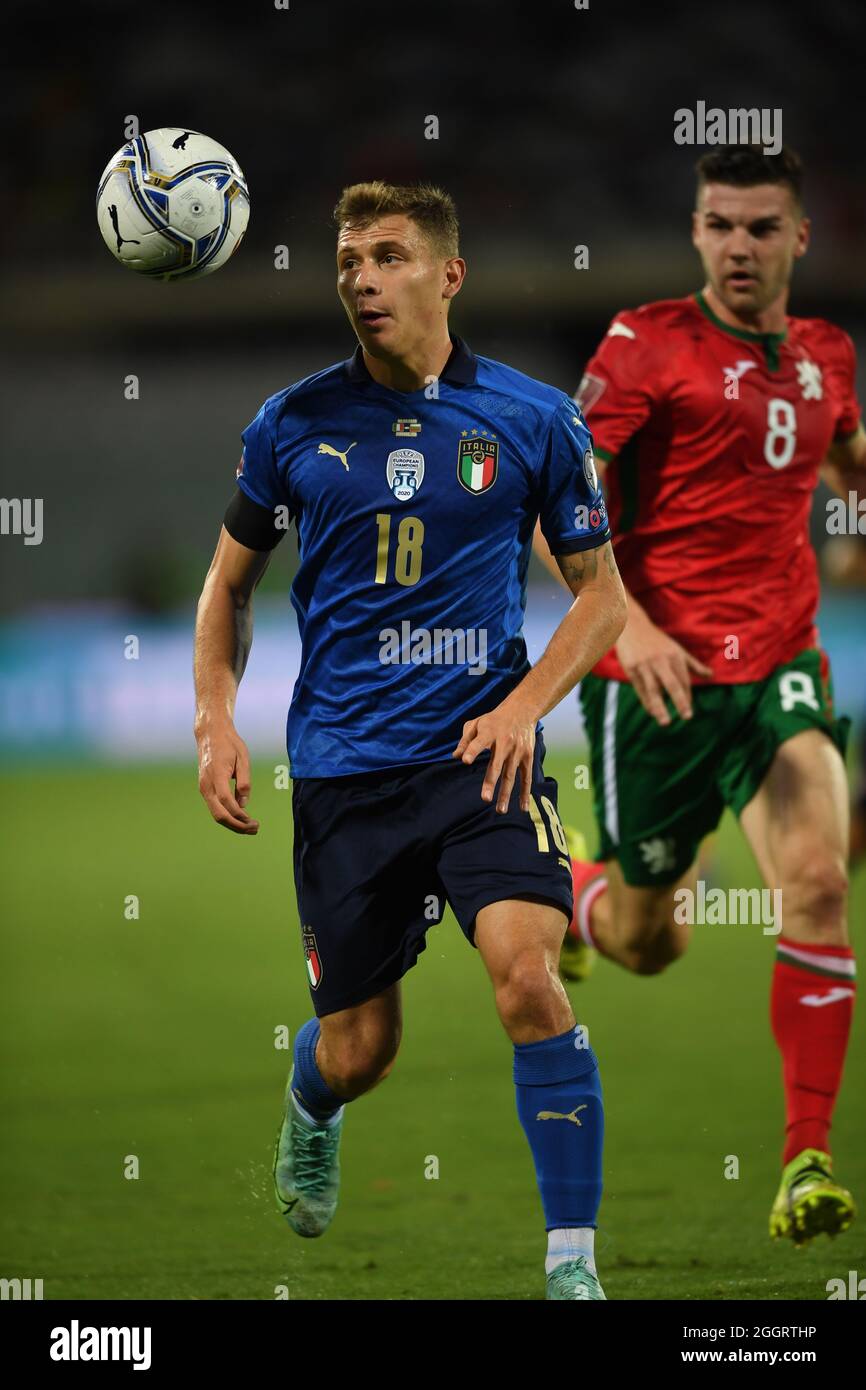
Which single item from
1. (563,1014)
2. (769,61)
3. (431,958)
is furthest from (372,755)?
(769,61)

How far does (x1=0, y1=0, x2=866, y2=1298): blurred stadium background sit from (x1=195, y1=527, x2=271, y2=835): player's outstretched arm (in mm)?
1412

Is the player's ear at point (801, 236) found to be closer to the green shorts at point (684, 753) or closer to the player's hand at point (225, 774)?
the green shorts at point (684, 753)

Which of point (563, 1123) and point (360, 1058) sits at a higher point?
point (360, 1058)

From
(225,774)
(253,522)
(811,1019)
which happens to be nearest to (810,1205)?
(811,1019)

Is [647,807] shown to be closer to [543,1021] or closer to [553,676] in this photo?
[553,676]

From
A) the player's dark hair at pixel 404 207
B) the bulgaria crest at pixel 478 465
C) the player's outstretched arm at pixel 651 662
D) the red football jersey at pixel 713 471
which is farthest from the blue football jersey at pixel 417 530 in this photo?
the red football jersey at pixel 713 471

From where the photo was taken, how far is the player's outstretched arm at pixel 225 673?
3.49 metres

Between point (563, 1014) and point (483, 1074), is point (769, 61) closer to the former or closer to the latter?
point (483, 1074)

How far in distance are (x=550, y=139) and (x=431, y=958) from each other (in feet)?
36.6

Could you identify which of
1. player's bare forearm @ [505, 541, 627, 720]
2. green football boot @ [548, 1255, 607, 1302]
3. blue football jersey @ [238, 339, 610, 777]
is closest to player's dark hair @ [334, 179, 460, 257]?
blue football jersey @ [238, 339, 610, 777]

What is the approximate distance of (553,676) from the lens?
135 inches

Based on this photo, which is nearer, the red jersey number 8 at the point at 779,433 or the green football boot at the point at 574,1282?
the green football boot at the point at 574,1282

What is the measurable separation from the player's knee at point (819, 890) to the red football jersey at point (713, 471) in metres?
0.54

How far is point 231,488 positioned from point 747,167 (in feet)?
47.5
